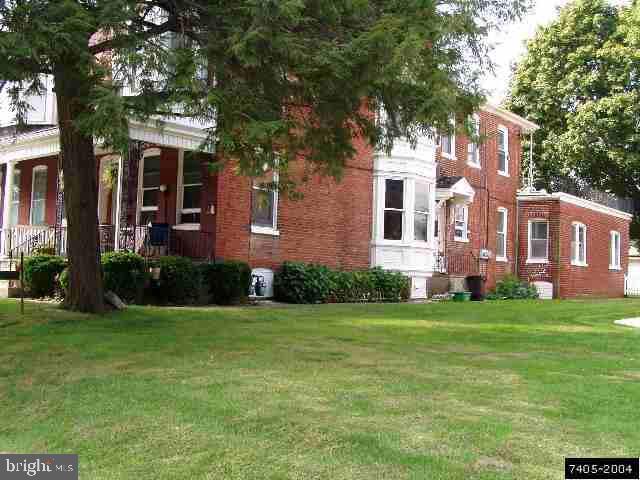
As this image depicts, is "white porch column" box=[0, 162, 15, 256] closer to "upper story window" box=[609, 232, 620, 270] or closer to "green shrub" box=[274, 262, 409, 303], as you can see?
"green shrub" box=[274, 262, 409, 303]

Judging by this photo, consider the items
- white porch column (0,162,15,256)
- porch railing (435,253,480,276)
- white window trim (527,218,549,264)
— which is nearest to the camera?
white porch column (0,162,15,256)

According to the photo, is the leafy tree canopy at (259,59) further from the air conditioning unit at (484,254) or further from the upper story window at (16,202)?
the air conditioning unit at (484,254)

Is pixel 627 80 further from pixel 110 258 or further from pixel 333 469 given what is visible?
pixel 333 469

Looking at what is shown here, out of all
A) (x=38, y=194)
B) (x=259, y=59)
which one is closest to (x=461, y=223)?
(x=38, y=194)

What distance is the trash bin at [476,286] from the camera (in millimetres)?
24125

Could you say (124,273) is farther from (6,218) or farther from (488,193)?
(488,193)

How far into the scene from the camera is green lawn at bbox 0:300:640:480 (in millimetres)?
4496

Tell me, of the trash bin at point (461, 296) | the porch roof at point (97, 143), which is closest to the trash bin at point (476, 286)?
the trash bin at point (461, 296)

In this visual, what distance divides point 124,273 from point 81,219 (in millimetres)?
2762

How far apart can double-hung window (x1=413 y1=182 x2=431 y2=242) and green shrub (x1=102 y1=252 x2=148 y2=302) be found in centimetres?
931

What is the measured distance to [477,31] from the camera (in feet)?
30.8

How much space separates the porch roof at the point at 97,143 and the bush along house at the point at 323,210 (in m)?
0.03

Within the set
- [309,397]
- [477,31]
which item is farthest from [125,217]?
[309,397]

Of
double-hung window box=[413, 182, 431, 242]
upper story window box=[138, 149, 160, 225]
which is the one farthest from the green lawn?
double-hung window box=[413, 182, 431, 242]
